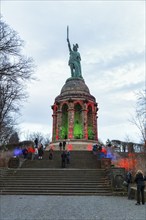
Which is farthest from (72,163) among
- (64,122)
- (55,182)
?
(64,122)

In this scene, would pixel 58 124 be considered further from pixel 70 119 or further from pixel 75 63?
pixel 75 63

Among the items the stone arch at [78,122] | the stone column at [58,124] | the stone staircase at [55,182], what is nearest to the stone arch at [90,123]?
the stone arch at [78,122]

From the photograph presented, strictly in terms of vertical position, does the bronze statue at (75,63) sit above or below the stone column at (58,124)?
above

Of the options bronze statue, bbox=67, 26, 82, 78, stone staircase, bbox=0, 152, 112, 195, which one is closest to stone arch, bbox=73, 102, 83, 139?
bronze statue, bbox=67, 26, 82, 78

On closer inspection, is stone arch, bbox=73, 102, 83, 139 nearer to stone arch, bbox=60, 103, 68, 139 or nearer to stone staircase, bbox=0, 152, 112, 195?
stone arch, bbox=60, 103, 68, 139

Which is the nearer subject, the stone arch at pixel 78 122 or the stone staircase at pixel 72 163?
the stone staircase at pixel 72 163

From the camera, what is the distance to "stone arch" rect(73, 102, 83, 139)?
1307 inches

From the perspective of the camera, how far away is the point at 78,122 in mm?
34750

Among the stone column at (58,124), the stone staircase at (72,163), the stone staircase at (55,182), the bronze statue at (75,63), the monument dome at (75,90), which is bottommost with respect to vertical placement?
the stone staircase at (55,182)

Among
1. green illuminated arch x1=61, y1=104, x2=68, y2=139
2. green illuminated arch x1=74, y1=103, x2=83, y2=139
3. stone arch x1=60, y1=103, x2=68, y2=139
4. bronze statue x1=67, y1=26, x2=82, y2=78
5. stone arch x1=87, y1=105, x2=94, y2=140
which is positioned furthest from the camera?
bronze statue x1=67, y1=26, x2=82, y2=78

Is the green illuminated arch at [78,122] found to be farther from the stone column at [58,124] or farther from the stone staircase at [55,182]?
the stone staircase at [55,182]

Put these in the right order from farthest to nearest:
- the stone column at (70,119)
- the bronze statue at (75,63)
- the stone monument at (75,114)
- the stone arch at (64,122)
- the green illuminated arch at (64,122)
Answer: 1. the bronze statue at (75,63)
2. the green illuminated arch at (64,122)
3. the stone arch at (64,122)
4. the stone monument at (75,114)
5. the stone column at (70,119)

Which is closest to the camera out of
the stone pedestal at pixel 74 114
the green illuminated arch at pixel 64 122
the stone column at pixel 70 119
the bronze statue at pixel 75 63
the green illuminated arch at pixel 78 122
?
the stone column at pixel 70 119

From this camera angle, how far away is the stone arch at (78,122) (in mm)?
33188
